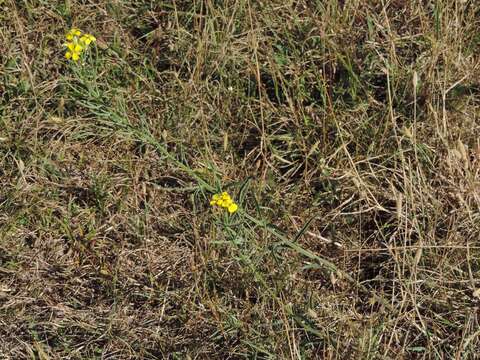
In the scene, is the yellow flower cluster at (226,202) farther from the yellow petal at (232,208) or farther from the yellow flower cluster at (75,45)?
the yellow flower cluster at (75,45)

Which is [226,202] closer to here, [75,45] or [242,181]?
[242,181]

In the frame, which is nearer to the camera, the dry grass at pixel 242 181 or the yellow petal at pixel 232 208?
the yellow petal at pixel 232 208

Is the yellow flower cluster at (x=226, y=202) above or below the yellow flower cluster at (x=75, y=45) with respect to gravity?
below

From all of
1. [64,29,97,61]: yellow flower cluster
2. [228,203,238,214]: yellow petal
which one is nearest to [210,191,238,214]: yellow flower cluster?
[228,203,238,214]: yellow petal

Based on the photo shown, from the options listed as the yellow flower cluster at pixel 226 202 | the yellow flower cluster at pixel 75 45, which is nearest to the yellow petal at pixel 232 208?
the yellow flower cluster at pixel 226 202

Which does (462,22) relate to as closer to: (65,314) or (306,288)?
(306,288)

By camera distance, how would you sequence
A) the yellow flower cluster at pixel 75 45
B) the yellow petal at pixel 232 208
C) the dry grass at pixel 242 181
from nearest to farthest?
the yellow petal at pixel 232 208, the dry grass at pixel 242 181, the yellow flower cluster at pixel 75 45

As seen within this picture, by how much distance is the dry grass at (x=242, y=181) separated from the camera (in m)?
2.20

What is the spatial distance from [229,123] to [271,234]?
55cm

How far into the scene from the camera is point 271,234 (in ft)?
7.47

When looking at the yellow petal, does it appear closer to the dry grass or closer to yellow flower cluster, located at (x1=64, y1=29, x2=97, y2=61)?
the dry grass

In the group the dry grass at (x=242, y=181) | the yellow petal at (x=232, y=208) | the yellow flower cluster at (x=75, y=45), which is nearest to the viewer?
the yellow petal at (x=232, y=208)

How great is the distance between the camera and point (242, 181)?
7.98ft

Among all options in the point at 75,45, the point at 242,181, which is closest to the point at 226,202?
the point at 242,181
